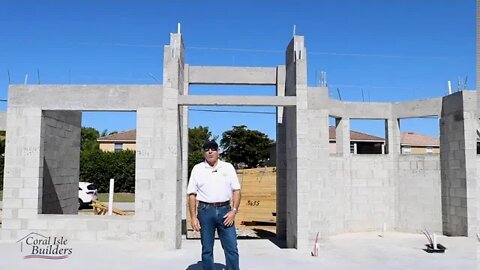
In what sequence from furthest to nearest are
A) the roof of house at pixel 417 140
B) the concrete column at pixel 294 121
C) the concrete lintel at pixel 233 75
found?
the roof of house at pixel 417 140, the concrete lintel at pixel 233 75, the concrete column at pixel 294 121

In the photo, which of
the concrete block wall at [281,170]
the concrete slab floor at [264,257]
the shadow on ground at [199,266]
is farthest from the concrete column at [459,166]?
the shadow on ground at [199,266]

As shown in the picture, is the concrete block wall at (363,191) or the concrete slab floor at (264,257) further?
the concrete block wall at (363,191)

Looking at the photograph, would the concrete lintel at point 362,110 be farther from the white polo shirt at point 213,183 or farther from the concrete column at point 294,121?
the white polo shirt at point 213,183

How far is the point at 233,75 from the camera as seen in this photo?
11.3 metres

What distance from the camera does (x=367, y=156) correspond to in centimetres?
1227

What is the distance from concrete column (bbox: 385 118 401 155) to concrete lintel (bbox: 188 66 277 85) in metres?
3.96

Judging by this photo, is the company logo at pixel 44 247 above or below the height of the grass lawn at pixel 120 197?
above

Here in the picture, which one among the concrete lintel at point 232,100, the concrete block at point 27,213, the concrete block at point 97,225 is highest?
the concrete lintel at point 232,100

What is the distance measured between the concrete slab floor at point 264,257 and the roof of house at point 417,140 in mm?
26005

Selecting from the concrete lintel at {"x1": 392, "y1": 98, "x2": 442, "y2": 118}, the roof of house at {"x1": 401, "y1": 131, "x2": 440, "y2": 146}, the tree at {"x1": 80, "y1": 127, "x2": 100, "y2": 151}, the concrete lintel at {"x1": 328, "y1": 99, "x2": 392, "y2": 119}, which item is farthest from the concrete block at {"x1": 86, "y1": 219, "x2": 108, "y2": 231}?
the tree at {"x1": 80, "y1": 127, "x2": 100, "y2": 151}

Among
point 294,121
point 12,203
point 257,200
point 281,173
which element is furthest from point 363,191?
point 12,203

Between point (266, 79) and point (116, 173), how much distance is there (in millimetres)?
17591

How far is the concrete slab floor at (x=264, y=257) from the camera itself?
6.77m

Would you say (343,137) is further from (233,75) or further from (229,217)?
(229,217)
